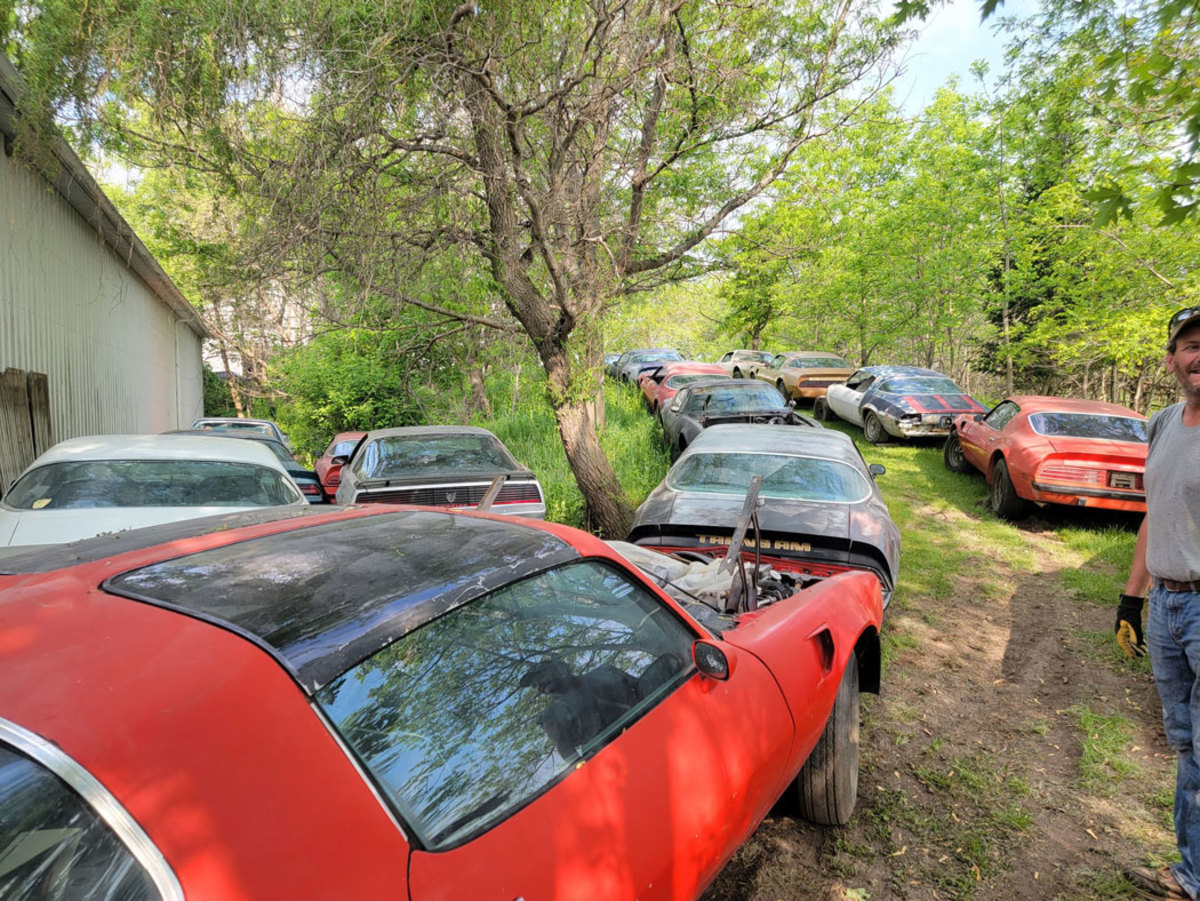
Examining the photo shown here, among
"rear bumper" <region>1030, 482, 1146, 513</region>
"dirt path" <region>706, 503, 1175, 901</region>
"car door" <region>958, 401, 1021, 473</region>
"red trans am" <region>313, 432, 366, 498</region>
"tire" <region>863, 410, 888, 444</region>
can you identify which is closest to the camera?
"dirt path" <region>706, 503, 1175, 901</region>

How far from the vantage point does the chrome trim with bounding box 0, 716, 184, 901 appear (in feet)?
3.22

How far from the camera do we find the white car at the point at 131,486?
Result: 421 cm

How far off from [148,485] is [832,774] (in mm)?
4614

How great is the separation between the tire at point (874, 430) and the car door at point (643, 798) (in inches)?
457

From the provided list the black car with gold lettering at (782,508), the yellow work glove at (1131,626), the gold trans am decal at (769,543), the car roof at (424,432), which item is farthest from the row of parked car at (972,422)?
the yellow work glove at (1131,626)

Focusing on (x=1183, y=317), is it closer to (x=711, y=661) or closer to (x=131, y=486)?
(x=711, y=661)

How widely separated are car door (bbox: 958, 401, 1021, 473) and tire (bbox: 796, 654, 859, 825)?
689 centimetres

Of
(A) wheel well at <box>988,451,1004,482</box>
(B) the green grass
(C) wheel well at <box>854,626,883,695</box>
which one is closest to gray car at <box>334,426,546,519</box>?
(C) wheel well at <box>854,626,883,695</box>

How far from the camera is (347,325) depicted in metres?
8.00

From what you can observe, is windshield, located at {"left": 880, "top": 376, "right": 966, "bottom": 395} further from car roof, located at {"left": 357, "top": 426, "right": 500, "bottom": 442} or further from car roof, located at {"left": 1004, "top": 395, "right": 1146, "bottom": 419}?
car roof, located at {"left": 357, "top": 426, "right": 500, "bottom": 442}

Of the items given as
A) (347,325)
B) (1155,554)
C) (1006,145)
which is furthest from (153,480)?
(1006,145)

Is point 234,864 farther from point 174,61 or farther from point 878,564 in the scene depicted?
point 174,61

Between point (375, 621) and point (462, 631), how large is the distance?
24 centimetres

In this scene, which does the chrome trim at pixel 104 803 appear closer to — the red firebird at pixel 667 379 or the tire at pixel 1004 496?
the tire at pixel 1004 496
